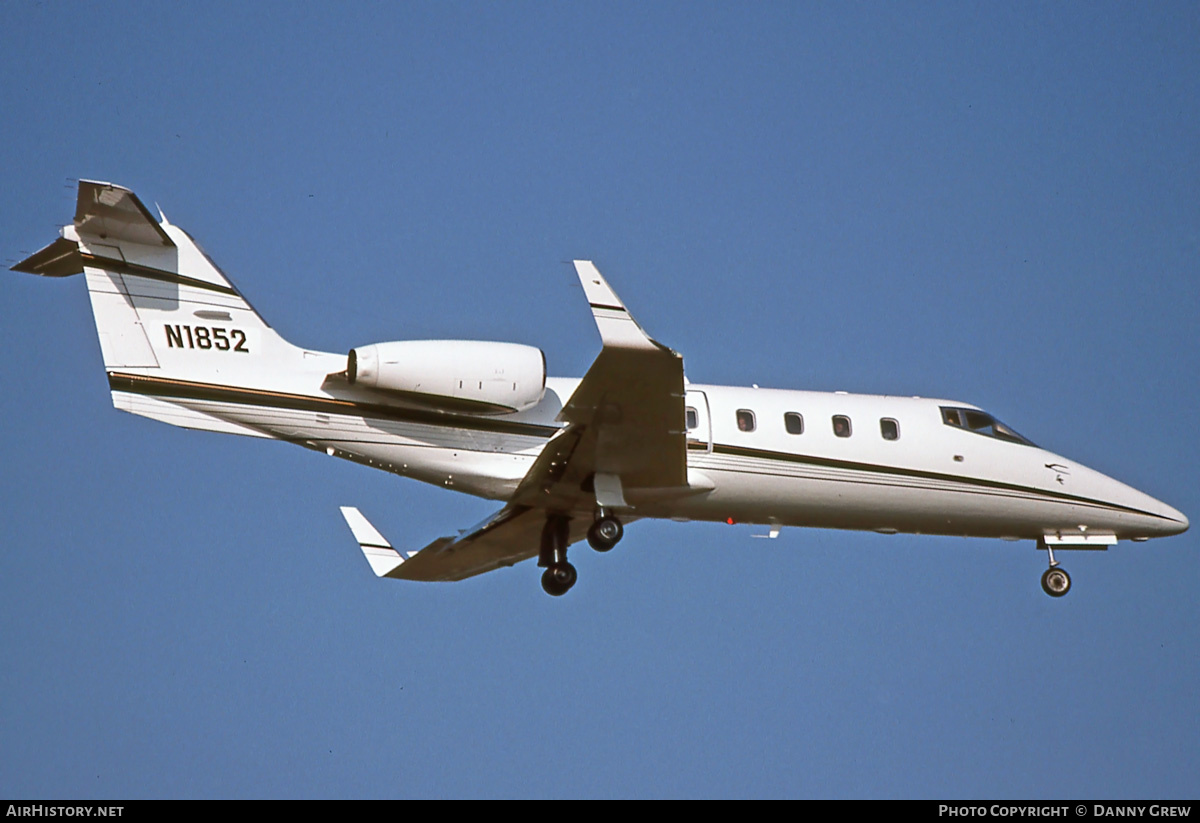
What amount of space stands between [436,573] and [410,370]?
516cm

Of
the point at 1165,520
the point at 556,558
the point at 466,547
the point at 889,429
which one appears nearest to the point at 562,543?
the point at 556,558

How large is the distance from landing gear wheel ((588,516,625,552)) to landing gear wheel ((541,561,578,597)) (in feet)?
3.07

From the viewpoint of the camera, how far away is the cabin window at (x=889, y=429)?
17344 millimetres

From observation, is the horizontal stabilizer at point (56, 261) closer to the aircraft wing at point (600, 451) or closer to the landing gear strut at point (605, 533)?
the aircraft wing at point (600, 451)

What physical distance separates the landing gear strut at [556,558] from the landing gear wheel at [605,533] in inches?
37.6

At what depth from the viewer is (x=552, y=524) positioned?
56.8 ft

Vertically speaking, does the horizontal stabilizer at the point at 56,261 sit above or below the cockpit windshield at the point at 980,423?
above

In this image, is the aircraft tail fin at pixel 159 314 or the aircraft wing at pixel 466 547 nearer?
the aircraft tail fin at pixel 159 314

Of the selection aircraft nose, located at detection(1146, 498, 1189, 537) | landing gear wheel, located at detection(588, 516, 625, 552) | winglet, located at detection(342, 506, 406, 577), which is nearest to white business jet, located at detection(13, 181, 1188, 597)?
landing gear wheel, located at detection(588, 516, 625, 552)

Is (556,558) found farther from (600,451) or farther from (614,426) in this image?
(614,426)

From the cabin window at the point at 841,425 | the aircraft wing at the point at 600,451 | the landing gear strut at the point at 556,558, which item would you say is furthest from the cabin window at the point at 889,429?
the landing gear strut at the point at 556,558

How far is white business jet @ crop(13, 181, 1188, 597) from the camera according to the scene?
48.9 ft
